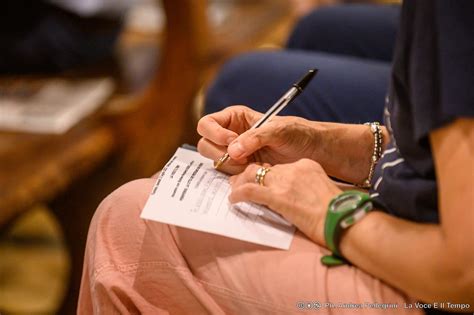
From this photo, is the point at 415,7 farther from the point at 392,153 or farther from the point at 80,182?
the point at 80,182

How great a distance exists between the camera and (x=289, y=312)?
0.53 metres

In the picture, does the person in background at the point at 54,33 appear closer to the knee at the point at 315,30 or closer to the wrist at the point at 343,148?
the knee at the point at 315,30

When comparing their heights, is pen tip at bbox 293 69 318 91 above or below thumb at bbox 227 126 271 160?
above

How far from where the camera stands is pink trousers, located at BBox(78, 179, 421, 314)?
0.52 metres

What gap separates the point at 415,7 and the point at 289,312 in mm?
266

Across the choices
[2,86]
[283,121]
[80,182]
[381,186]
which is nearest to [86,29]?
[2,86]

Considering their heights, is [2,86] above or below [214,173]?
below

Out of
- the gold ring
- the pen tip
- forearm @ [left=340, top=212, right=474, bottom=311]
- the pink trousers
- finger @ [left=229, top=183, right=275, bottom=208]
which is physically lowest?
the pink trousers

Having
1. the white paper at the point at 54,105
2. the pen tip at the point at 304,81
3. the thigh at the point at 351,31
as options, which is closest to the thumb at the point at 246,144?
the pen tip at the point at 304,81

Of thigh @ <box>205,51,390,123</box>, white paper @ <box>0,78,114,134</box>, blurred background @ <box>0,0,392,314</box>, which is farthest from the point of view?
white paper @ <box>0,78,114,134</box>

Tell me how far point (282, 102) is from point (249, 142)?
3.9 inches

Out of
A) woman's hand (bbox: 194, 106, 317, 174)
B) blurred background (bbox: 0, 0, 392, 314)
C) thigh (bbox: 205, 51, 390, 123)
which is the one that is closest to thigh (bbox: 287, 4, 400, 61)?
thigh (bbox: 205, 51, 390, 123)

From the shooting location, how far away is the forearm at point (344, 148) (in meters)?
0.64

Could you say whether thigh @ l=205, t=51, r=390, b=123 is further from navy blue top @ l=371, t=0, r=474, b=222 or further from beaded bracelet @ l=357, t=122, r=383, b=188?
navy blue top @ l=371, t=0, r=474, b=222
